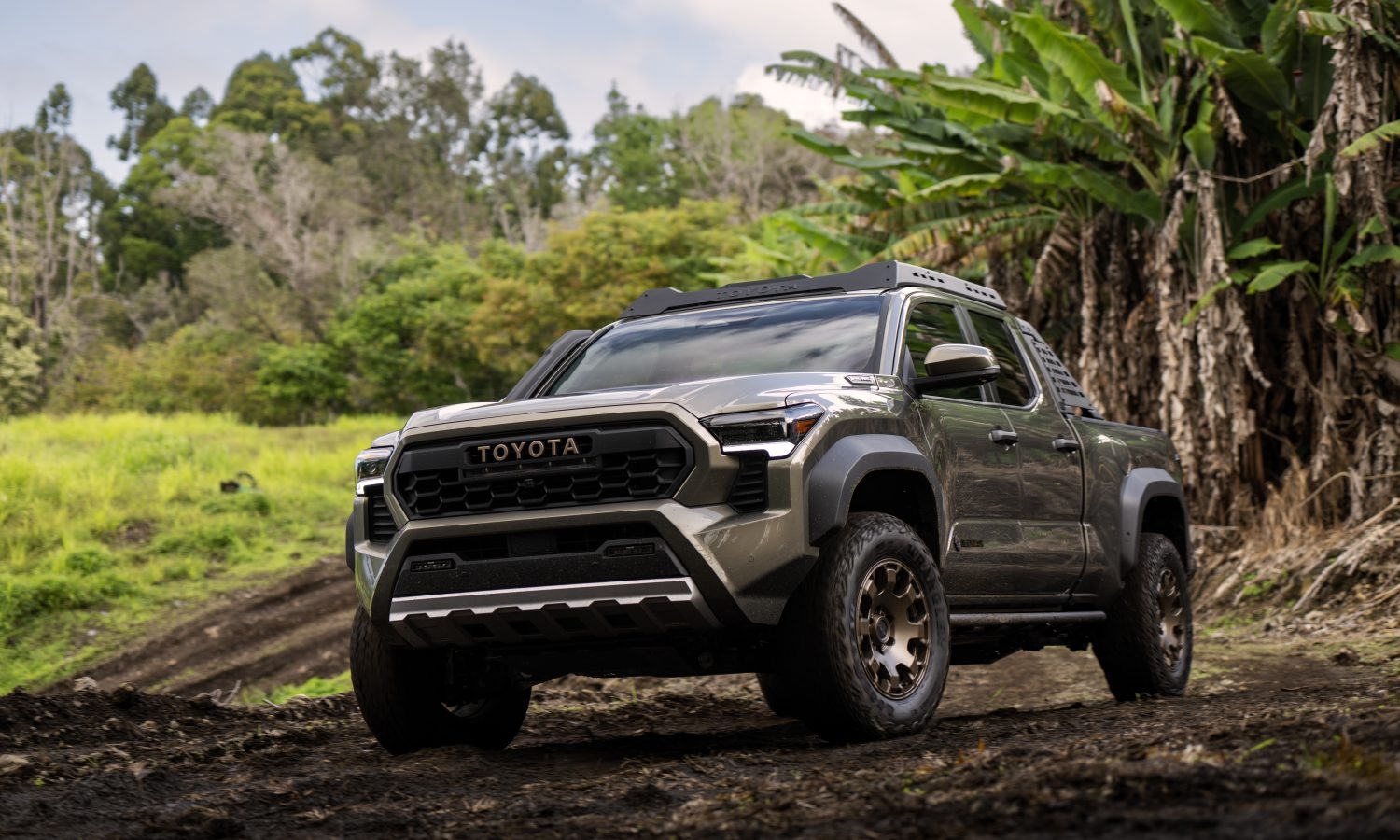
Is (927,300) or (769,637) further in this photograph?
(927,300)

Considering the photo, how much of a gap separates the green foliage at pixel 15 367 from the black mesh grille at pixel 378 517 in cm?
3631

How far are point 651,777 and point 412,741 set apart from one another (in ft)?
5.27

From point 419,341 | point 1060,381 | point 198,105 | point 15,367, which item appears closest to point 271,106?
point 198,105

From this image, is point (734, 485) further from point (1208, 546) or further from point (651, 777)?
point (1208, 546)

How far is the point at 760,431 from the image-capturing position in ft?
18.4

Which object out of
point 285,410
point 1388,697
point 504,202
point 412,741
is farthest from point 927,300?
point 504,202

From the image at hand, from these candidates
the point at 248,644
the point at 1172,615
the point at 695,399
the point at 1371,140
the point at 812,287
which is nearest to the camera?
the point at 695,399

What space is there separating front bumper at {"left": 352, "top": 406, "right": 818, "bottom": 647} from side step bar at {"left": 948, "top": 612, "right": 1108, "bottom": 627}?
1.15m

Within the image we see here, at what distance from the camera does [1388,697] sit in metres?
6.49

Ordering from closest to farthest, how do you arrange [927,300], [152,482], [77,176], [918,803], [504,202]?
[918,803] → [927,300] → [152,482] → [77,176] → [504,202]

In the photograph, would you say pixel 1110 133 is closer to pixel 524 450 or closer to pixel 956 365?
pixel 956 365

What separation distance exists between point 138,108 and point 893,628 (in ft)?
324

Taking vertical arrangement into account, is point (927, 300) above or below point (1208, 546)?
above

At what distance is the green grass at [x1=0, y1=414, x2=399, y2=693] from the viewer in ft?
49.6
